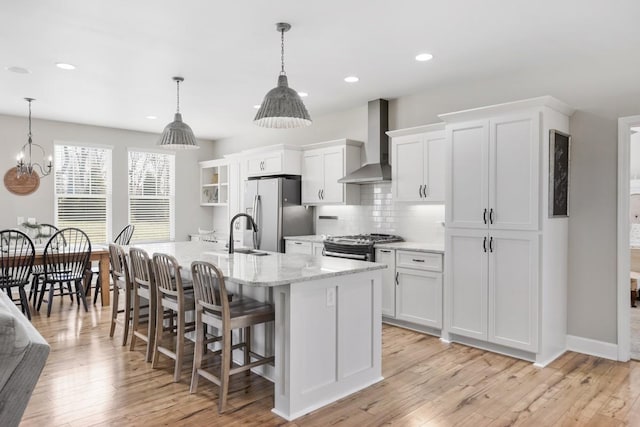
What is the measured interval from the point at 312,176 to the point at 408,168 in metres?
1.59

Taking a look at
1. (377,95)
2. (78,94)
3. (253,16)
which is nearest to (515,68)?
(377,95)

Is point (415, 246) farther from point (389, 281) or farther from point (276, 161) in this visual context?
point (276, 161)

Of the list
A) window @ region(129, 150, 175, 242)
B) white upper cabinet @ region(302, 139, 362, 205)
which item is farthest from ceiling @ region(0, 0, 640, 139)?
window @ region(129, 150, 175, 242)

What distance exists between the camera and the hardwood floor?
2.65 metres

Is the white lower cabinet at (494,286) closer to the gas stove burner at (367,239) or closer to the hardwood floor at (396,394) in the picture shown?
the hardwood floor at (396,394)

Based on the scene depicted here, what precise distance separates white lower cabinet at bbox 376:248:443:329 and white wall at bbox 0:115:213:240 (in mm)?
4397

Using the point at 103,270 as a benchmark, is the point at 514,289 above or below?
above

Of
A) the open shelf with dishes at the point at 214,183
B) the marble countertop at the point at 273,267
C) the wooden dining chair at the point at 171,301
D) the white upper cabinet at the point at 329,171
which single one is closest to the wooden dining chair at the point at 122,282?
the marble countertop at the point at 273,267

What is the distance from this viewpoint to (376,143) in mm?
5340

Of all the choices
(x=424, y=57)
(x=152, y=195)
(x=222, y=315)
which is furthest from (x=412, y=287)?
(x=152, y=195)

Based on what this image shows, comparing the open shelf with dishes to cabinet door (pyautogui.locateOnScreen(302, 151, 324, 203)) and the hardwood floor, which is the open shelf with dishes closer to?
cabinet door (pyautogui.locateOnScreen(302, 151, 324, 203))

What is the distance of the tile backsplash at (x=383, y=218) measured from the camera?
4.98 m

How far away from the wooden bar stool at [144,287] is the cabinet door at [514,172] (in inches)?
115

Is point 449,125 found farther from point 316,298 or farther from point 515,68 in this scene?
point 316,298
